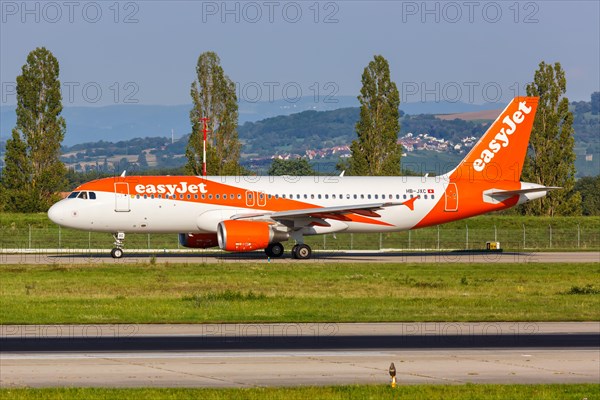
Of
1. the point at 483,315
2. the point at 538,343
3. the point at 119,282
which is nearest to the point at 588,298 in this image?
the point at 483,315

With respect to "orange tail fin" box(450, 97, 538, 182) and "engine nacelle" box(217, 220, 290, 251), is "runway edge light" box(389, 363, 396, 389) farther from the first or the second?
"orange tail fin" box(450, 97, 538, 182)

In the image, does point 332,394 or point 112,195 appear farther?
point 112,195

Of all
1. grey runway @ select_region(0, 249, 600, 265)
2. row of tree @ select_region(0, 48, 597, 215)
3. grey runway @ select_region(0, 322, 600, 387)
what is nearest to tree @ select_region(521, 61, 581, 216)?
row of tree @ select_region(0, 48, 597, 215)

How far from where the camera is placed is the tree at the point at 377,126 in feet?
299

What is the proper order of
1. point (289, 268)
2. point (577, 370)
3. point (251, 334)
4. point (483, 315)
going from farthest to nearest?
point (289, 268)
point (483, 315)
point (251, 334)
point (577, 370)

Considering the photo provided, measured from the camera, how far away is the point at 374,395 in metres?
18.8

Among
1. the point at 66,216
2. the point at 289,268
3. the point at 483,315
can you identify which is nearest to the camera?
the point at 483,315

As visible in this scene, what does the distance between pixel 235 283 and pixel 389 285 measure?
5.94 m

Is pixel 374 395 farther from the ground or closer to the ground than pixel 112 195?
closer to the ground

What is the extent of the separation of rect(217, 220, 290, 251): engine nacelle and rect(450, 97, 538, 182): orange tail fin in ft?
38.1

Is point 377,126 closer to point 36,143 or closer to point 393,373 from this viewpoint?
point 36,143

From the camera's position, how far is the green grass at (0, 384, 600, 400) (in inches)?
730

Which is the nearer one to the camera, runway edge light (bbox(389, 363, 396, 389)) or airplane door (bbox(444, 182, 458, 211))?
runway edge light (bbox(389, 363, 396, 389))

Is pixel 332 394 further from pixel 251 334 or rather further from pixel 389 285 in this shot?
pixel 389 285
